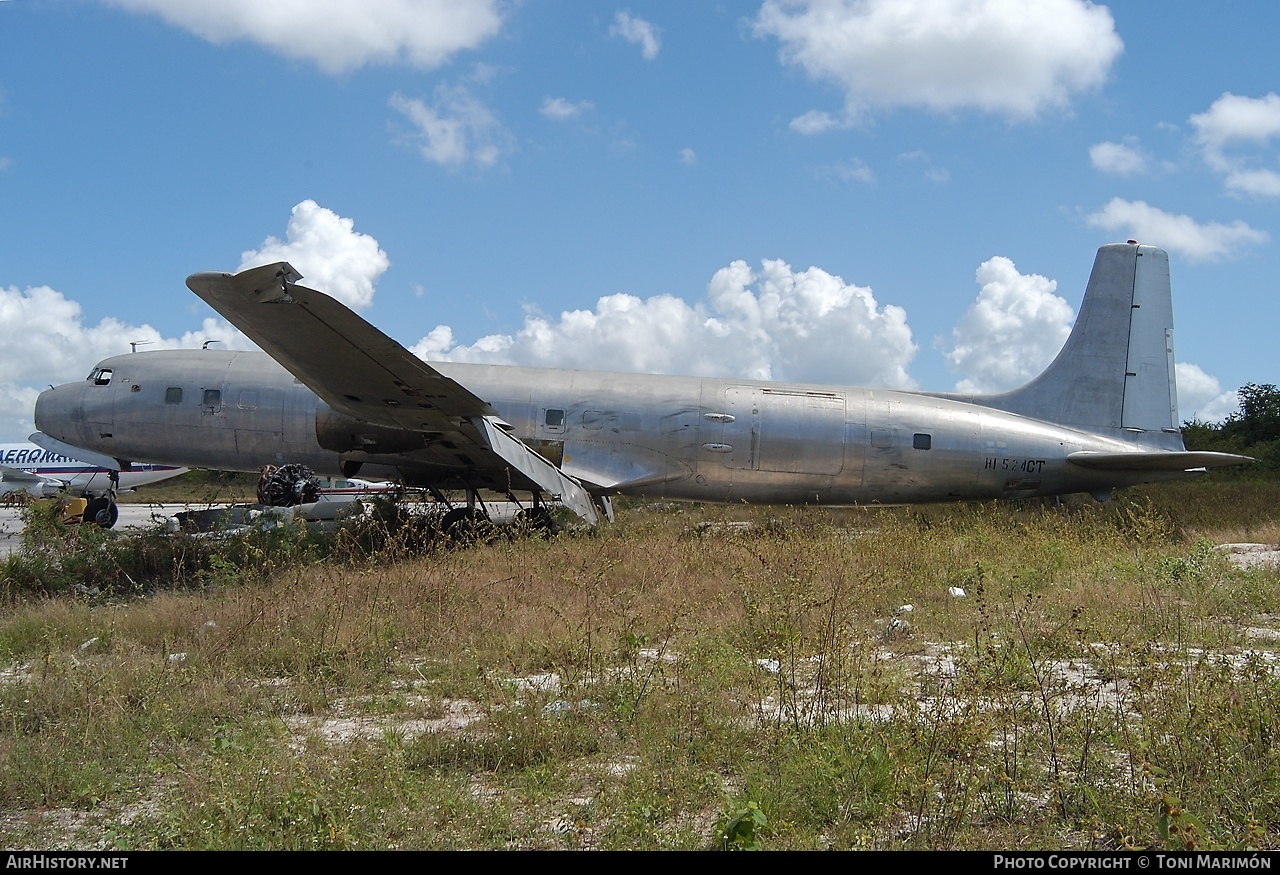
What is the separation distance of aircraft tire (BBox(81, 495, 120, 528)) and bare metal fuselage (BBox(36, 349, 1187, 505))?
5.33 metres

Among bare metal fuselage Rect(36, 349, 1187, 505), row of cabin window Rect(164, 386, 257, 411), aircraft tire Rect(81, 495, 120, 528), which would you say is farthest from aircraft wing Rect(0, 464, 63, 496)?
row of cabin window Rect(164, 386, 257, 411)

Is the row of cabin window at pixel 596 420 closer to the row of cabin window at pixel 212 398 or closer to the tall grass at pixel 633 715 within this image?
the row of cabin window at pixel 212 398

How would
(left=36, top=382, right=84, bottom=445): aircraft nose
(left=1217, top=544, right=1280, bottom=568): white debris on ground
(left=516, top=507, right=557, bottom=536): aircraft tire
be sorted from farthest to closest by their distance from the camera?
(left=36, top=382, right=84, bottom=445): aircraft nose < (left=516, top=507, right=557, bottom=536): aircraft tire < (left=1217, top=544, right=1280, bottom=568): white debris on ground

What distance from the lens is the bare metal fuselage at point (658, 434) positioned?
15.5 meters

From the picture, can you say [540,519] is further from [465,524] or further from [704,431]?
[704,431]

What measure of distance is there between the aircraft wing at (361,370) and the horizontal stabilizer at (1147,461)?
9543 mm

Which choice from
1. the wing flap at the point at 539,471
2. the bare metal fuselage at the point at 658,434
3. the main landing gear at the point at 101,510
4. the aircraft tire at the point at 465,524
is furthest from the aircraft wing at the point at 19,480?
the wing flap at the point at 539,471

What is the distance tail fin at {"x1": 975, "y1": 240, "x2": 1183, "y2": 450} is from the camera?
16781 millimetres

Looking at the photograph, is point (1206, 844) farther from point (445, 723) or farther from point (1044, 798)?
point (445, 723)

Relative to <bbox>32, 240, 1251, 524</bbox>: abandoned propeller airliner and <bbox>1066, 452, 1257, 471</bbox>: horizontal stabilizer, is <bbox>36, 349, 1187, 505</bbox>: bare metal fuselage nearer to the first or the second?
<bbox>32, 240, 1251, 524</bbox>: abandoned propeller airliner

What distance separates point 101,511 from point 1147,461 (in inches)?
920

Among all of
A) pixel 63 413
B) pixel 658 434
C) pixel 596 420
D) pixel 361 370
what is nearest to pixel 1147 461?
pixel 658 434
